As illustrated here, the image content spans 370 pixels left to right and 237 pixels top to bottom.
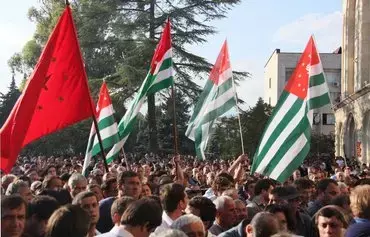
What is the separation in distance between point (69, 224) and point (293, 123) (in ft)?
20.5

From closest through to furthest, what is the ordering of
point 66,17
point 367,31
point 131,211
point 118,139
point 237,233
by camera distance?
point 131,211, point 237,233, point 66,17, point 118,139, point 367,31

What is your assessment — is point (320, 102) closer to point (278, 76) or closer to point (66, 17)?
point (66, 17)

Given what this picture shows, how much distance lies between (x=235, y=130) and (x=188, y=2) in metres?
7.86

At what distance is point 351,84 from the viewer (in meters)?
43.7

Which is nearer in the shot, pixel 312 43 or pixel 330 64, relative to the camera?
pixel 312 43

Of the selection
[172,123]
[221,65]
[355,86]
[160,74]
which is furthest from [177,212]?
[355,86]

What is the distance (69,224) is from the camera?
4.36 m

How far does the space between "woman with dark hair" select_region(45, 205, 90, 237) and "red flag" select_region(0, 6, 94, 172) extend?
10.1 ft

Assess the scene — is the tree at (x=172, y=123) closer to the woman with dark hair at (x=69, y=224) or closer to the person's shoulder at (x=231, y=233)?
the person's shoulder at (x=231, y=233)

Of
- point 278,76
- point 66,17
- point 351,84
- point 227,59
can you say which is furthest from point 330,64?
point 66,17

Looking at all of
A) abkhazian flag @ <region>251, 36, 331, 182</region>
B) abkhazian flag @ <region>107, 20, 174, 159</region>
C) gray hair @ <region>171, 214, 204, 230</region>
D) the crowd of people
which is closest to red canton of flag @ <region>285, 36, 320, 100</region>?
abkhazian flag @ <region>251, 36, 331, 182</region>

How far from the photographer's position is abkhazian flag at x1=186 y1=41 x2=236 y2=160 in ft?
40.9

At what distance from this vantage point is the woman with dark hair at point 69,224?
4.36 metres

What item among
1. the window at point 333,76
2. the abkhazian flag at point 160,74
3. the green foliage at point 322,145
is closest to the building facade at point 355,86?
the green foliage at point 322,145
